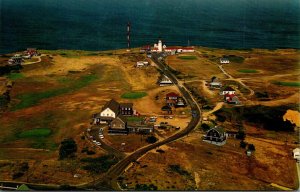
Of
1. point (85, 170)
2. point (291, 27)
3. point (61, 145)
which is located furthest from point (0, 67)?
point (291, 27)

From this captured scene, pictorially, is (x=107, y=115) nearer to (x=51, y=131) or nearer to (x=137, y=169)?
(x=51, y=131)

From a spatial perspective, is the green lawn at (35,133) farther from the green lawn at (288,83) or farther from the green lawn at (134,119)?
the green lawn at (288,83)

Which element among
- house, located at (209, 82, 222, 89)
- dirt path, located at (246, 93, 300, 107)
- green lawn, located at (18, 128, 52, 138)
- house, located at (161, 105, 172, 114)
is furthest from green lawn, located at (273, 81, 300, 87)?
green lawn, located at (18, 128, 52, 138)

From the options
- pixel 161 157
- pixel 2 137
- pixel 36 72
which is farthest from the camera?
pixel 36 72

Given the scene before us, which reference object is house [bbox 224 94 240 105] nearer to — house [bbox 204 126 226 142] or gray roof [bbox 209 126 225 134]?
gray roof [bbox 209 126 225 134]

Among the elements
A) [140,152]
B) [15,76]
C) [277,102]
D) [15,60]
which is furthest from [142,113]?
[15,60]

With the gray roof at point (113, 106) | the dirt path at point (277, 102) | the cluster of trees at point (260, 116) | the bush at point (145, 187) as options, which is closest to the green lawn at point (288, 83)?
the dirt path at point (277, 102)

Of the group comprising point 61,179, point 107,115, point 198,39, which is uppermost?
point 198,39

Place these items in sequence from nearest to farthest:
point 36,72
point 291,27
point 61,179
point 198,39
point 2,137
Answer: point 61,179, point 2,137, point 36,72, point 198,39, point 291,27
